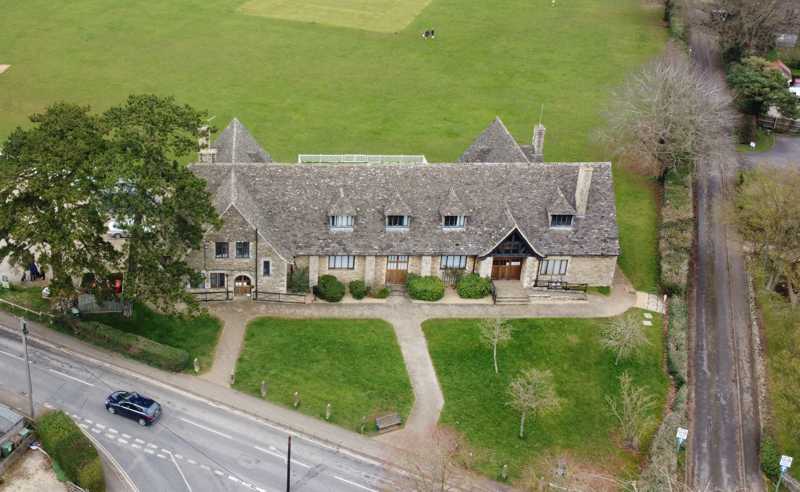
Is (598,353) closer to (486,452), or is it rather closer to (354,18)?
(486,452)

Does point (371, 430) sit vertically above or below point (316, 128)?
below

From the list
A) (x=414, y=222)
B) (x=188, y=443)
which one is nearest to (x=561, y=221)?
(x=414, y=222)

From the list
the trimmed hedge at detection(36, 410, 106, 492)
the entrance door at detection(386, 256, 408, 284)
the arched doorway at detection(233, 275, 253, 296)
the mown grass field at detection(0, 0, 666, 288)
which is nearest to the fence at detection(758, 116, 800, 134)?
the mown grass field at detection(0, 0, 666, 288)

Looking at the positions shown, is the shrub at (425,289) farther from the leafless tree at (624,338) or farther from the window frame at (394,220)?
the leafless tree at (624,338)

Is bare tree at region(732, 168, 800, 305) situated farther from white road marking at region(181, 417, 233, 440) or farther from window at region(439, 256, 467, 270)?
white road marking at region(181, 417, 233, 440)

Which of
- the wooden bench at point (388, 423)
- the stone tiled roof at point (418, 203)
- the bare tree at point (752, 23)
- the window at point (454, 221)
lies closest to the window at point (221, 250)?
the stone tiled roof at point (418, 203)

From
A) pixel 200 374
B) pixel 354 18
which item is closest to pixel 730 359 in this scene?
pixel 200 374
